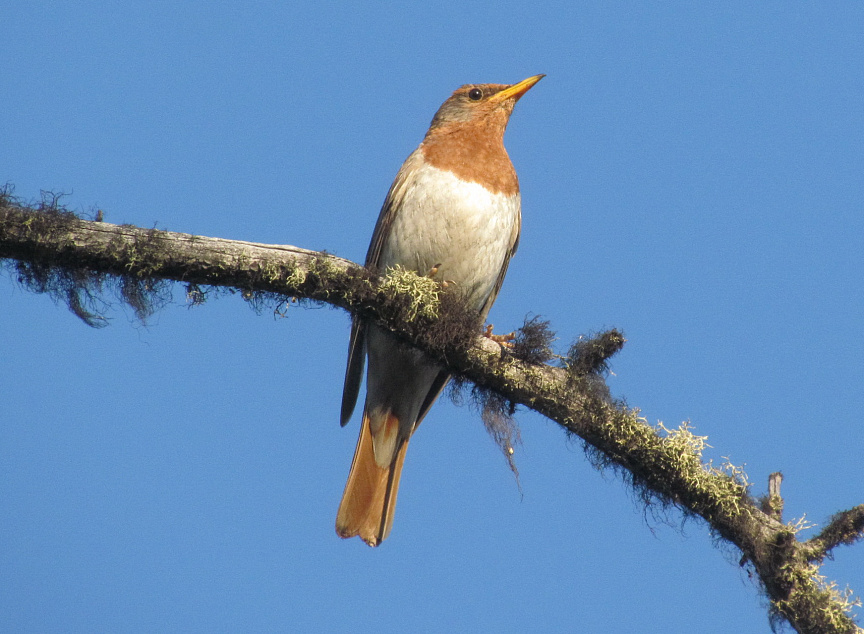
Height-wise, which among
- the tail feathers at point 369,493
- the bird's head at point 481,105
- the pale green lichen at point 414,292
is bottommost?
the tail feathers at point 369,493

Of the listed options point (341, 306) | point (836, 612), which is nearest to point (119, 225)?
point (341, 306)

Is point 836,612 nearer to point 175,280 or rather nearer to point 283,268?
point 283,268

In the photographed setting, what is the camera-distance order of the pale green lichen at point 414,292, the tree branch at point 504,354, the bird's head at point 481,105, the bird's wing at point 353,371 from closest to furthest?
the tree branch at point 504,354 → the pale green lichen at point 414,292 → the bird's wing at point 353,371 → the bird's head at point 481,105

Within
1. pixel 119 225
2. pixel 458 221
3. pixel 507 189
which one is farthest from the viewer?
pixel 507 189

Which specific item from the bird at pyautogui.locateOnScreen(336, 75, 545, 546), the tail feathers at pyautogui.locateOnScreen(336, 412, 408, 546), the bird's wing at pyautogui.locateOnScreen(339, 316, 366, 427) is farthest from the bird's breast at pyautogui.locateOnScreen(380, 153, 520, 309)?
the tail feathers at pyautogui.locateOnScreen(336, 412, 408, 546)

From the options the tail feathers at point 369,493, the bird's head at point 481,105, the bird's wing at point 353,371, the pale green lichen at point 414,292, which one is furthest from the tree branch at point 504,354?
the bird's head at point 481,105

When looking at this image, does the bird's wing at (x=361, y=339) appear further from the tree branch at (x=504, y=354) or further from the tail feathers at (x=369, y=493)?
the tree branch at (x=504, y=354)

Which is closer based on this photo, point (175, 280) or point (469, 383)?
point (175, 280)

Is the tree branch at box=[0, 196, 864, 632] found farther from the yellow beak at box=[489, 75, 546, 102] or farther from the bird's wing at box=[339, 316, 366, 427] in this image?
the yellow beak at box=[489, 75, 546, 102]
